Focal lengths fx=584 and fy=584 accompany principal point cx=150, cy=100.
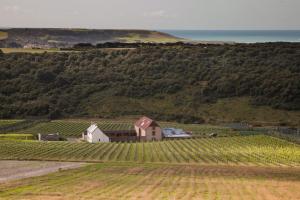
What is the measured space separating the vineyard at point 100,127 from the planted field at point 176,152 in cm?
1083

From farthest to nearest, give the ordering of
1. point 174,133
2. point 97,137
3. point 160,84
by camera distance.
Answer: point 160,84, point 174,133, point 97,137

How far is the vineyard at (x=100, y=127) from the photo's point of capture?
7525cm

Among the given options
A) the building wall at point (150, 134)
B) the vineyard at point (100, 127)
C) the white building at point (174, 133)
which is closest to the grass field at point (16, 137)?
the vineyard at point (100, 127)

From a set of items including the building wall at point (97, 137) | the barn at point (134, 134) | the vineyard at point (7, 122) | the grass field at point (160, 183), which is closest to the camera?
the grass field at point (160, 183)

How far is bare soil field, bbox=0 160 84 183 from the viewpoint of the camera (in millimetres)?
40500

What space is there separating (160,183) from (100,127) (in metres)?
44.0

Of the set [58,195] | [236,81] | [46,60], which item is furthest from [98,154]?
[46,60]

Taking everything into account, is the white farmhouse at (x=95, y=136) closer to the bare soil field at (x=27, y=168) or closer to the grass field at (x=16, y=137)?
the grass field at (x=16, y=137)

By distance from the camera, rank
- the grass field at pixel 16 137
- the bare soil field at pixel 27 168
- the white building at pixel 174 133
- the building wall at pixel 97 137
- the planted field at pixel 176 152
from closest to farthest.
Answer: the bare soil field at pixel 27 168, the planted field at pixel 176 152, the grass field at pixel 16 137, the building wall at pixel 97 137, the white building at pixel 174 133

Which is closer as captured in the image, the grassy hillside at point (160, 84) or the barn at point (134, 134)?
the barn at point (134, 134)

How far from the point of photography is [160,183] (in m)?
35.4

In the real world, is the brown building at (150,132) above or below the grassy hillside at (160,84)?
below

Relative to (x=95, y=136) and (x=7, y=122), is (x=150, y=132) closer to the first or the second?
(x=95, y=136)

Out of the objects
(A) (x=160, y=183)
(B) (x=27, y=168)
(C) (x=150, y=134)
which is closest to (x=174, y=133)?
(C) (x=150, y=134)
